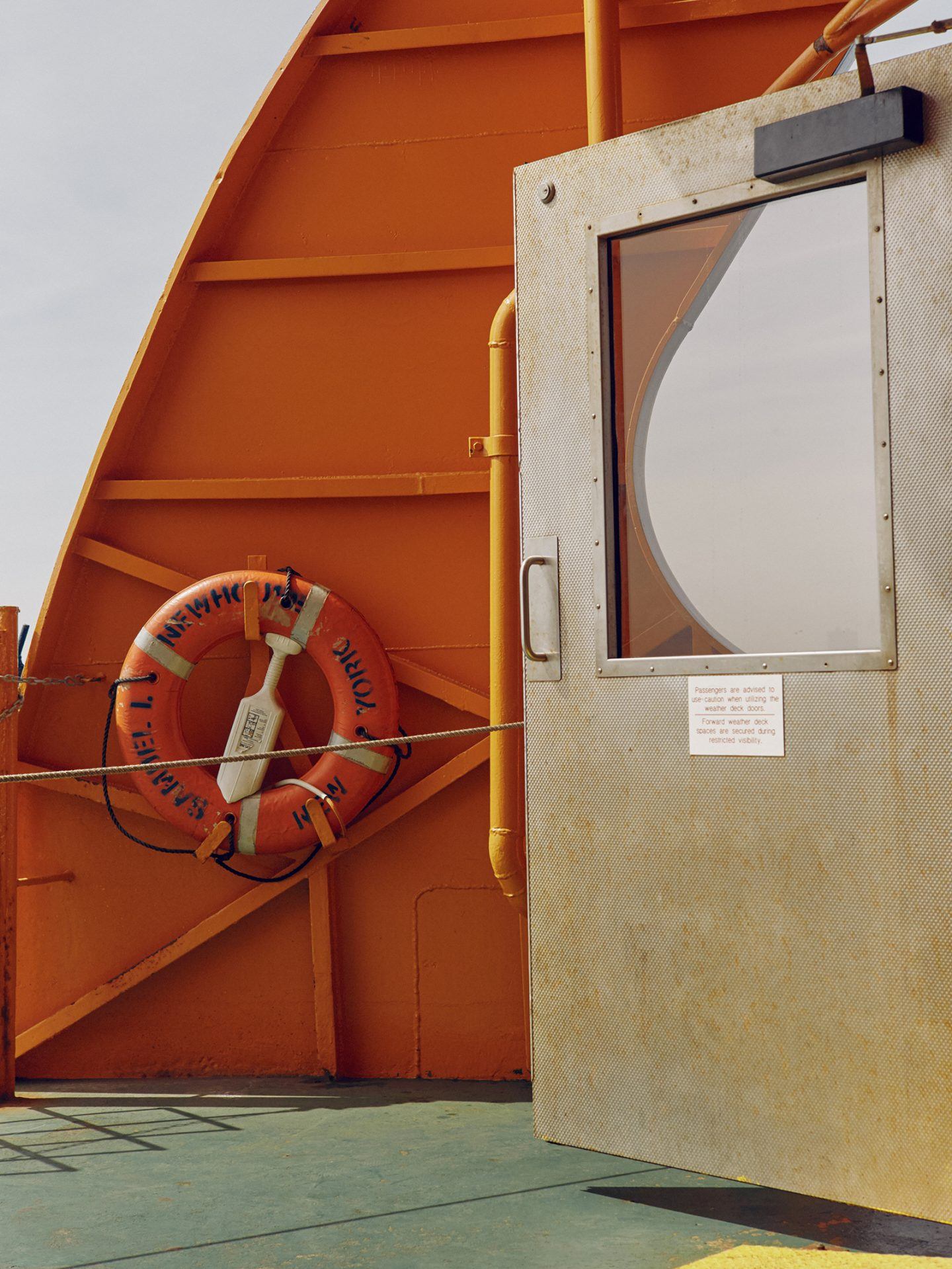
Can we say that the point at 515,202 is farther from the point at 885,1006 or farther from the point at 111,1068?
the point at 111,1068

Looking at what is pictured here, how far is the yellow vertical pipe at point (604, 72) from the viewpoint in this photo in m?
3.42

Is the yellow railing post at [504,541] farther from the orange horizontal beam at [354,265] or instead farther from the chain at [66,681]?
the chain at [66,681]

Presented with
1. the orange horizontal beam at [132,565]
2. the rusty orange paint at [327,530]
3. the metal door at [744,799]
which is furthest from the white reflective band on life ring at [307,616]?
the metal door at [744,799]

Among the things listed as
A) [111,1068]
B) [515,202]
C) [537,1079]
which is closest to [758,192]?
[515,202]

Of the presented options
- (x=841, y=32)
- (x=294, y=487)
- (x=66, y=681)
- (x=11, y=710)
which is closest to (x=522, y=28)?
(x=841, y=32)

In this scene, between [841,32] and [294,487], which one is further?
[294,487]

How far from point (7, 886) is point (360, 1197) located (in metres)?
1.57

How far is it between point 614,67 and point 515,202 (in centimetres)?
114

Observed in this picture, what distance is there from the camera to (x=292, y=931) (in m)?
3.88

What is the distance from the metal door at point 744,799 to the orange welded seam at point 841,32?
1.03 m

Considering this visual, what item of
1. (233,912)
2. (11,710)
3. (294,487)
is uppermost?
(294,487)

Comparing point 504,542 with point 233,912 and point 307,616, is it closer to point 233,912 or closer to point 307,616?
point 307,616

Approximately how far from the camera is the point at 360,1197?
2.73 metres

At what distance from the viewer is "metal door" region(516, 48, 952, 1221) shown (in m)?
2.03
